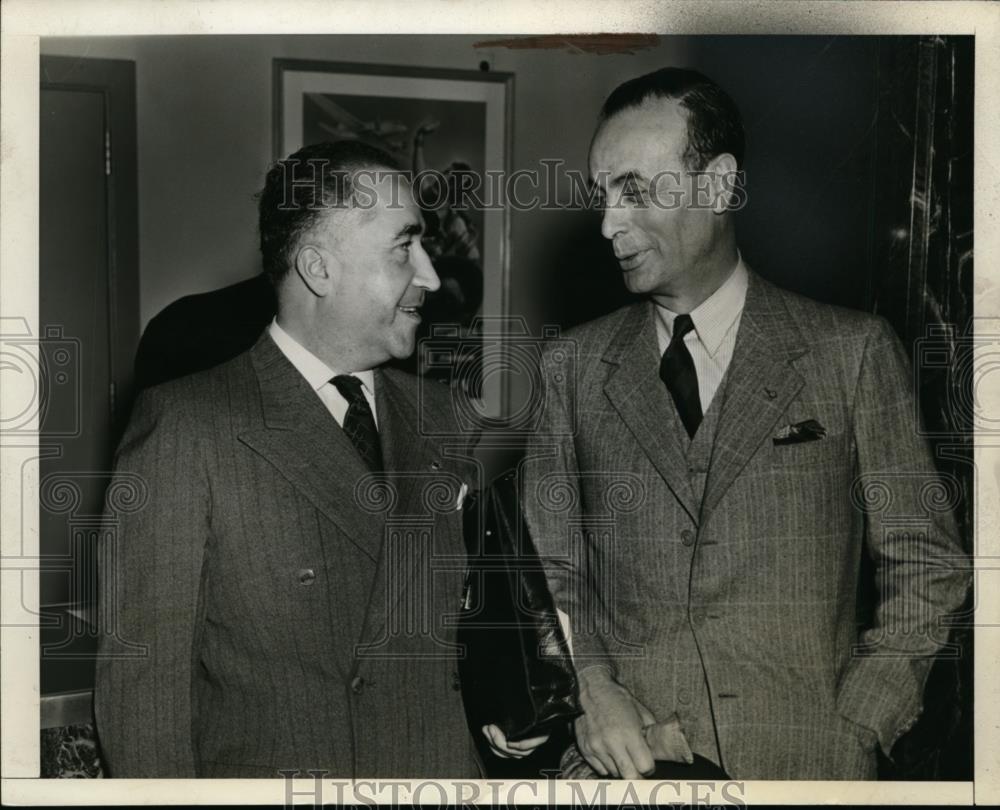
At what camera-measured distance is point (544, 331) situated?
1.79m

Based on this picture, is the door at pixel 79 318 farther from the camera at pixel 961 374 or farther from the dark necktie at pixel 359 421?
the camera at pixel 961 374

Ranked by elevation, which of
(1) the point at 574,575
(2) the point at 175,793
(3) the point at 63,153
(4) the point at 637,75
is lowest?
(2) the point at 175,793

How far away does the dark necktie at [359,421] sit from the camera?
1.75 meters

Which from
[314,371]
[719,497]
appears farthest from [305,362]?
[719,497]

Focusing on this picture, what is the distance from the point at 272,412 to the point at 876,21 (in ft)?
4.15

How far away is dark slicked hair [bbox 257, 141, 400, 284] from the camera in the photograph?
175 cm

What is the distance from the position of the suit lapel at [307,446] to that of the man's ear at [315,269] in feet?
0.41

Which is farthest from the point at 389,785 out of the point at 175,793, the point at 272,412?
the point at 272,412

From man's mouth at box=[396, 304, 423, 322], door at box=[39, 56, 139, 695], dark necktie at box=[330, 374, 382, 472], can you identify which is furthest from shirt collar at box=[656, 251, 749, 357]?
door at box=[39, 56, 139, 695]

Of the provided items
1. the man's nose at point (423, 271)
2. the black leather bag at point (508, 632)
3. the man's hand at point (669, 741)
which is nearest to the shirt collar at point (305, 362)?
the man's nose at point (423, 271)

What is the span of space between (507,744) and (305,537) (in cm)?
51

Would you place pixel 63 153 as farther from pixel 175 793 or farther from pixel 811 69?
pixel 811 69

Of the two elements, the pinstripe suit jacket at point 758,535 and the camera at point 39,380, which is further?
the camera at point 39,380

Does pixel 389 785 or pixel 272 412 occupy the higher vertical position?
pixel 272 412
